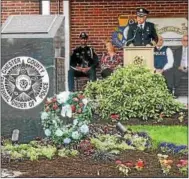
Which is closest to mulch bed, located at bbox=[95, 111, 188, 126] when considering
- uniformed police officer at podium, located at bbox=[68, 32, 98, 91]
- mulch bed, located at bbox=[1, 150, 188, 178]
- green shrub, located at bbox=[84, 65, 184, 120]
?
green shrub, located at bbox=[84, 65, 184, 120]

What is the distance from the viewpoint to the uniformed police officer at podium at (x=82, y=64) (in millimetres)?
13305

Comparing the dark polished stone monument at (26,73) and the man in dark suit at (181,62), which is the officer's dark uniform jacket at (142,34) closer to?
the man in dark suit at (181,62)

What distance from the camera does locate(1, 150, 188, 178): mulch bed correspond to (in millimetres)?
7586

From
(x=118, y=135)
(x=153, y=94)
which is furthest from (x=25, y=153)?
(x=153, y=94)

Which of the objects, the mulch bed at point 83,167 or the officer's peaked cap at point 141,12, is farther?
the officer's peaked cap at point 141,12

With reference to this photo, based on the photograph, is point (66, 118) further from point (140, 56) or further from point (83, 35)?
point (83, 35)

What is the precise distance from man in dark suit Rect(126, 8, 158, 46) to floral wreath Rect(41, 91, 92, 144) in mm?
4941

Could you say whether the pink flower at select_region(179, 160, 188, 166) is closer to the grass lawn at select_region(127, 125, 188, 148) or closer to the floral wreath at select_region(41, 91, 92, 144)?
the grass lawn at select_region(127, 125, 188, 148)

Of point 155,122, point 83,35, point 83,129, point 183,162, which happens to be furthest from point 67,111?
point 83,35

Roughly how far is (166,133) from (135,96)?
4.50ft

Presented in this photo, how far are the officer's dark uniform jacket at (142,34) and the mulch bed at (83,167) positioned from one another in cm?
522

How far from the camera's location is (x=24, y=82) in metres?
9.01

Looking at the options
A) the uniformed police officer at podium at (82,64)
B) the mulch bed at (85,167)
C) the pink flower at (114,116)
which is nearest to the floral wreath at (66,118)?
the mulch bed at (85,167)

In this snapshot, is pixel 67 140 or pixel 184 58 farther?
pixel 184 58
